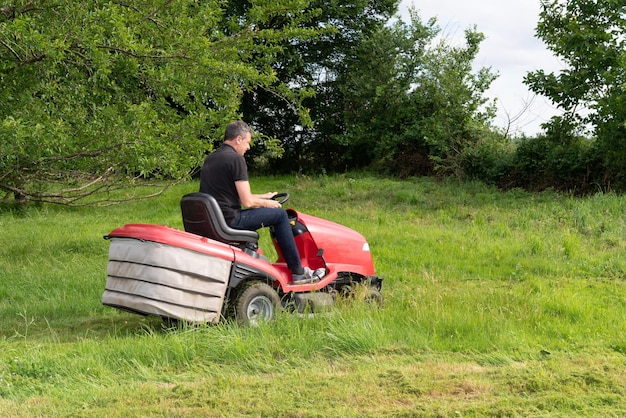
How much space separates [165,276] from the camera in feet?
18.6

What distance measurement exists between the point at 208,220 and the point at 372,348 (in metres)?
1.69

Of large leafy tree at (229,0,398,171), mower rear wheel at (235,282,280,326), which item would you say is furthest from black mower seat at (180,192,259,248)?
large leafy tree at (229,0,398,171)

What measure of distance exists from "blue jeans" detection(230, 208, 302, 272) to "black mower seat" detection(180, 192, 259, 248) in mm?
82

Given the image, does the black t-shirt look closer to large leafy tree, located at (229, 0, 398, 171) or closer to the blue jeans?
the blue jeans

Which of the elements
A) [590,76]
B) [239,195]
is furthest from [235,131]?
[590,76]

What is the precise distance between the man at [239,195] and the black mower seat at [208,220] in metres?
0.12

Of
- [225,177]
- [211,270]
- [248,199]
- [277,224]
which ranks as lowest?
[211,270]

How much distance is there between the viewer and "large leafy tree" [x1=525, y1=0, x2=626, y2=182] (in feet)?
50.1

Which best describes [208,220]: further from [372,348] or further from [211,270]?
[372,348]

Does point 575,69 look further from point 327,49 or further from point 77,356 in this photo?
point 77,356

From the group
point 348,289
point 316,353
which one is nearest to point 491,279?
point 348,289

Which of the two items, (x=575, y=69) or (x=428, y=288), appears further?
(x=575, y=69)

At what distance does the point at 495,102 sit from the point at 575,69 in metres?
3.43

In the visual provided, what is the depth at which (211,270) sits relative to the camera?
5.87m
